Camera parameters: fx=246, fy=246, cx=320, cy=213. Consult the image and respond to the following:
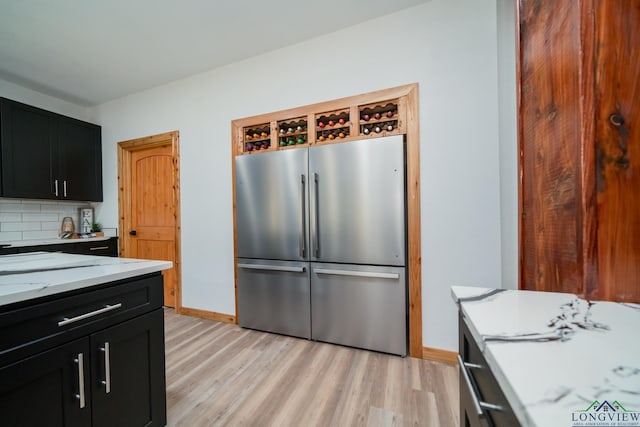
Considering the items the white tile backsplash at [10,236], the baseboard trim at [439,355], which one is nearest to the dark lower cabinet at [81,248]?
the white tile backsplash at [10,236]

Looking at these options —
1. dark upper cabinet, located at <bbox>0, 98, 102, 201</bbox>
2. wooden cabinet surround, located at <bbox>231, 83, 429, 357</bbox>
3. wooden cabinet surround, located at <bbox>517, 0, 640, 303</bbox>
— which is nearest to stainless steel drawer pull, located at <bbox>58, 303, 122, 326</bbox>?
wooden cabinet surround, located at <bbox>231, 83, 429, 357</bbox>

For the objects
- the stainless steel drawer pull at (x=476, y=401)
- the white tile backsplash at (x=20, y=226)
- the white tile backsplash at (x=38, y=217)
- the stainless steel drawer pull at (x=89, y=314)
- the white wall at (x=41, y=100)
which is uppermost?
the white wall at (x=41, y=100)

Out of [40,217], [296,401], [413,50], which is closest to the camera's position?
[296,401]

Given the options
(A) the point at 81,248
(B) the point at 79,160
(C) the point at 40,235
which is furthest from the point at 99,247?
(B) the point at 79,160

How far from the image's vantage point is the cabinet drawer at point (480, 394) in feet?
1.53

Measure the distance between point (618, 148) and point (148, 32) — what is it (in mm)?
3144

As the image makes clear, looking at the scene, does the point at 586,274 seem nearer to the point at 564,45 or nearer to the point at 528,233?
the point at 528,233

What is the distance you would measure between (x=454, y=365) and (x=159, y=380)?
1924 mm

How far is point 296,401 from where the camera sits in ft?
4.91

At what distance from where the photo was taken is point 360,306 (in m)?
2.04

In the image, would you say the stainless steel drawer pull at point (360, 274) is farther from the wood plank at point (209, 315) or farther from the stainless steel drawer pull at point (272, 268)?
the wood plank at point (209, 315)

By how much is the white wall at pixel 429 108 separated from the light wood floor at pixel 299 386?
442 millimetres

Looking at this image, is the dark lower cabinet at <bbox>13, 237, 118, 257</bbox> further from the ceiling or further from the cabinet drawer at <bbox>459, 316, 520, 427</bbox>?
the cabinet drawer at <bbox>459, 316, 520, 427</bbox>

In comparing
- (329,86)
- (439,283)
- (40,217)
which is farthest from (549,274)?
(40,217)
